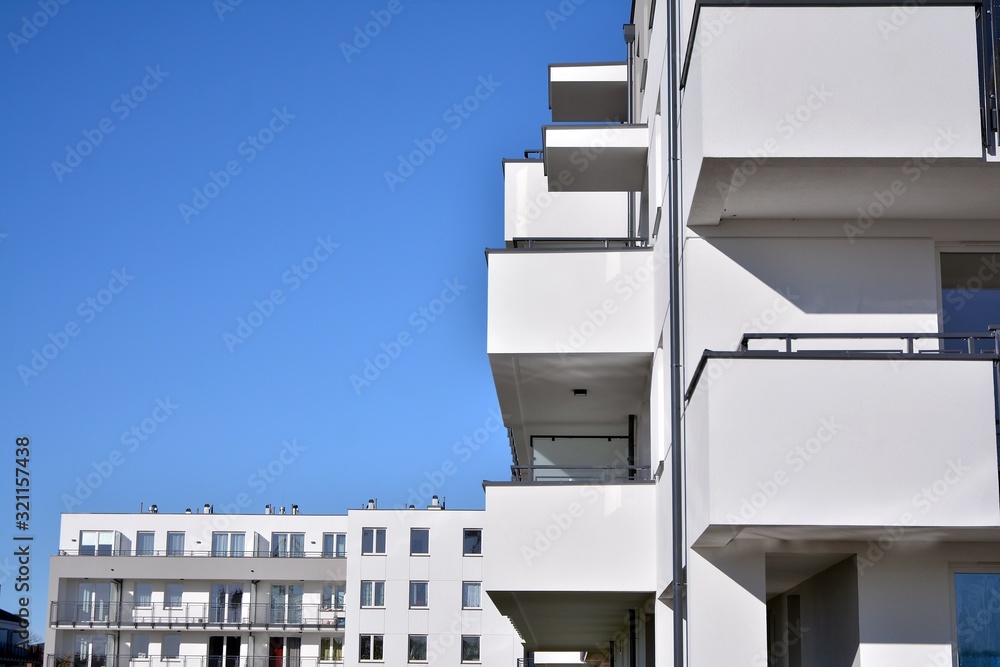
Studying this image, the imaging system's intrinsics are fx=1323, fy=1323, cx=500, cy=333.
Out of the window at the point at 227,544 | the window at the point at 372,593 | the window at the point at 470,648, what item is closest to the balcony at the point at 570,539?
the window at the point at 470,648

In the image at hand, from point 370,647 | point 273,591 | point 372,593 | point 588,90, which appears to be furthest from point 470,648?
point 588,90

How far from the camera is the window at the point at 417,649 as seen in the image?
58.9 m

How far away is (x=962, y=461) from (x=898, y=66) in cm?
269

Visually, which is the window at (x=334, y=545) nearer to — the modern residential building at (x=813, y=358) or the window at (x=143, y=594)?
the window at (x=143, y=594)

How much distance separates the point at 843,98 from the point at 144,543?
6881cm

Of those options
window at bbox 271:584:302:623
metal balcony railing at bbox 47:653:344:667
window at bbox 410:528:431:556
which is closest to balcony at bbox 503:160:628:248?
window at bbox 410:528:431:556

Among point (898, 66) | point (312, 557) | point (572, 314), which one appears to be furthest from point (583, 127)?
point (312, 557)

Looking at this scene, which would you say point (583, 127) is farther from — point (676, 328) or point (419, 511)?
point (419, 511)

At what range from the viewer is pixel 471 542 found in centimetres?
6091

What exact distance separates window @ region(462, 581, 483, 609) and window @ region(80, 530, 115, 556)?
76.1ft

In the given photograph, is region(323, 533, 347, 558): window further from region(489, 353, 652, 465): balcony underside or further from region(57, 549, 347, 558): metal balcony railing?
region(489, 353, 652, 465): balcony underside

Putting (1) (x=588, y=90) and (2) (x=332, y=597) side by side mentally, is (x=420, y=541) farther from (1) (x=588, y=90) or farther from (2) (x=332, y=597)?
(1) (x=588, y=90)

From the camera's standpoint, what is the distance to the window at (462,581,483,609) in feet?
196

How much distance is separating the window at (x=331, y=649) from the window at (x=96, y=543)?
542 inches
